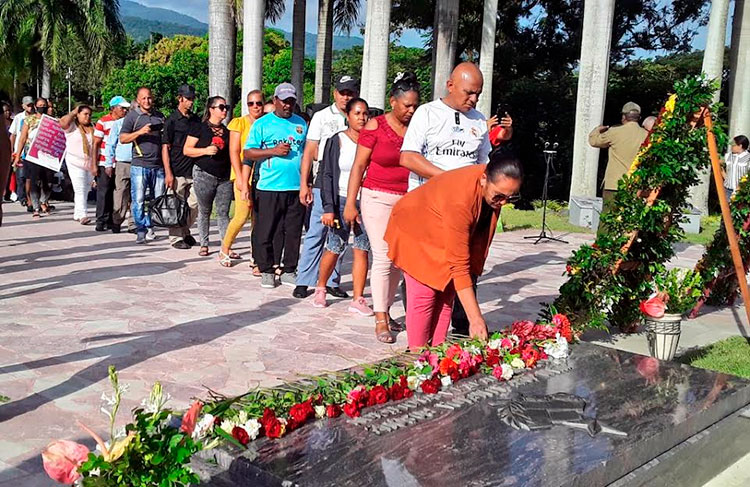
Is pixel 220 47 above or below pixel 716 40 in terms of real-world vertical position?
below

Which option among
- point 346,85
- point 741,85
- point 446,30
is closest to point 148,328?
point 346,85

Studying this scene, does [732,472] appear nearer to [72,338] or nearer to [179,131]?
[72,338]

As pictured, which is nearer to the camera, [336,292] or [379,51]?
[336,292]

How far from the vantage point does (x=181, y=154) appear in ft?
32.8

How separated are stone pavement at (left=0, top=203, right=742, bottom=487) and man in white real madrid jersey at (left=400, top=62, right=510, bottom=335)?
1407 millimetres

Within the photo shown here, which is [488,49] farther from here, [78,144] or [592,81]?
[78,144]

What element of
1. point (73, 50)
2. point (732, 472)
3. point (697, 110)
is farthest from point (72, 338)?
point (73, 50)

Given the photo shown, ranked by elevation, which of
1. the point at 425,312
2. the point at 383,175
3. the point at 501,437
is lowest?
the point at 501,437

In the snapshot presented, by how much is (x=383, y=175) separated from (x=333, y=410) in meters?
3.02

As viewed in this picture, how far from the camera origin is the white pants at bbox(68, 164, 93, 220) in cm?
1199

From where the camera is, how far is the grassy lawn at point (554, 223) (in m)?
14.9

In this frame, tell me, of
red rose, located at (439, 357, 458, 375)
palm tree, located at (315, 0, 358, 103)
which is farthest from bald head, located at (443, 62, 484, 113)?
palm tree, located at (315, 0, 358, 103)

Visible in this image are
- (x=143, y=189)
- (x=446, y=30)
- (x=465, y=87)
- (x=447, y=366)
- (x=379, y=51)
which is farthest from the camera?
(x=446, y=30)

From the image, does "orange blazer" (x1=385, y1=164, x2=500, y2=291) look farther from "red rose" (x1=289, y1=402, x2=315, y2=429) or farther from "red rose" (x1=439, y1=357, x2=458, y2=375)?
"red rose" (x1=289, y1=402, x2=315, y2=429)
